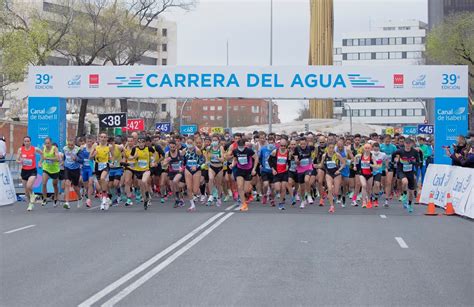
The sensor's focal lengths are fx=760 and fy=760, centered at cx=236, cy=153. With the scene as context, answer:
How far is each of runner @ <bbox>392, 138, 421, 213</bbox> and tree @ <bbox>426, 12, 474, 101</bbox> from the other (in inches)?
1584

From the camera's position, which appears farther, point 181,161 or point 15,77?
point 15,77

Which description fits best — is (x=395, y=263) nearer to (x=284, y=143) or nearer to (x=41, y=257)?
(x=41, y=257)

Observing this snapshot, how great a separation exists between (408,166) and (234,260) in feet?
33.4

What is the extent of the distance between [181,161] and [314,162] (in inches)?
143

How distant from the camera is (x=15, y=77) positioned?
47.4 m

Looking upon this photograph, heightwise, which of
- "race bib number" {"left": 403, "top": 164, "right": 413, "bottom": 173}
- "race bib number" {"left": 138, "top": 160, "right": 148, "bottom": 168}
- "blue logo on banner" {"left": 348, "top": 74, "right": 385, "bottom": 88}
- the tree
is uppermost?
the tree

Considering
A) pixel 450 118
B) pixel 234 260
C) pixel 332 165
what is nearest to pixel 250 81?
pixel 332 165

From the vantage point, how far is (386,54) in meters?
124

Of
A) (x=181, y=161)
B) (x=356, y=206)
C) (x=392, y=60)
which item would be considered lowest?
(x=356, y=206)

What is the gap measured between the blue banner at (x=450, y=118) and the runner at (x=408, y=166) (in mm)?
4197

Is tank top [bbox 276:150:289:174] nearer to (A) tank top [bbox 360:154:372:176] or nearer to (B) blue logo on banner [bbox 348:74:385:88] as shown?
(A) tank top [bbox 360:154:372:176]

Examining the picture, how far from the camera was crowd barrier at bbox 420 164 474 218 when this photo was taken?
715 inches

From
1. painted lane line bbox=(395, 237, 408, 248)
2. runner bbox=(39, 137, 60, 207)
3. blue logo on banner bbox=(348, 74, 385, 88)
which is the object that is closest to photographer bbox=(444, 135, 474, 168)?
blue logo on banner bbox=(348, 74, 385, 88)

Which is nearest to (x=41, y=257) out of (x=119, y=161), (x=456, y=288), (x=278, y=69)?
(x=456, y=288)
